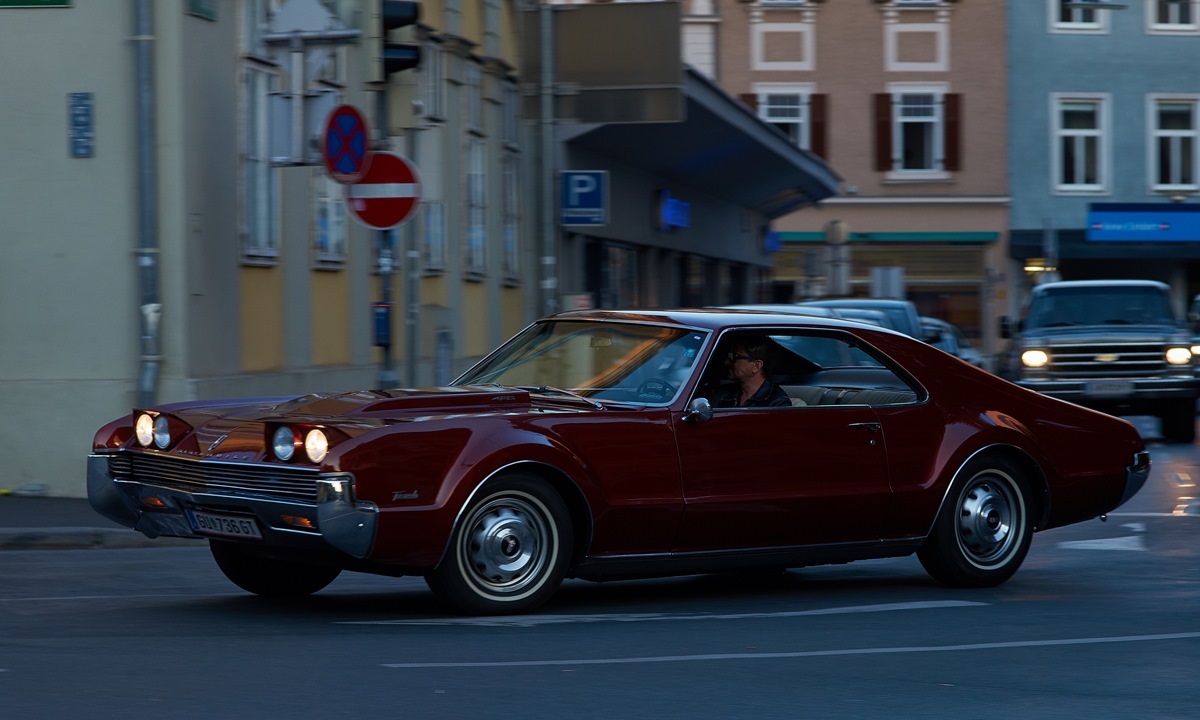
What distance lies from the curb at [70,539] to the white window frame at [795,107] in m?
39.9

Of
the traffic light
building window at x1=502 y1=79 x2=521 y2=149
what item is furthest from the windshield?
building window at x1=502 y1=79 x2=521 y2=149

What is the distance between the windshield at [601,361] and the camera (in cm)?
852

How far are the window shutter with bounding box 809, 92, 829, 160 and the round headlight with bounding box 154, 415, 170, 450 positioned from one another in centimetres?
4382

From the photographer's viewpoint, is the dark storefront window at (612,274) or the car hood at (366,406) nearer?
the car hood at (366,406)

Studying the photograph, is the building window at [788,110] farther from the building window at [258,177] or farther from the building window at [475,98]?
the building window at [258,177]

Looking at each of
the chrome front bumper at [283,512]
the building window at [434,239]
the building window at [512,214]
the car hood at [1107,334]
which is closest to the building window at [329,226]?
the building window at [434,239]

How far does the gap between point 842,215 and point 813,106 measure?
310cm

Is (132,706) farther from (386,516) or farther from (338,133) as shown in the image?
(338,133)

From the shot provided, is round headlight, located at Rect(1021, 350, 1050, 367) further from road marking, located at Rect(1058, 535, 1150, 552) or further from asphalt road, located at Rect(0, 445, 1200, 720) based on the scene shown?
asphalt road, located at Rect(0, 445, 1200, 720)

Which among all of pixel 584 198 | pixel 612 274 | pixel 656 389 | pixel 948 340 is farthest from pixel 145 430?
pixel 612 274

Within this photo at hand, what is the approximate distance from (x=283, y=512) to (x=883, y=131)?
44.8 m

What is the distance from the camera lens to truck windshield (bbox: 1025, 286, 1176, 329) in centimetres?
2270

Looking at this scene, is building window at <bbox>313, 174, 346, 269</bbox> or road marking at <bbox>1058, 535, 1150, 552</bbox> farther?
building window at <bbox>313, 174, 346, 269</bbox>

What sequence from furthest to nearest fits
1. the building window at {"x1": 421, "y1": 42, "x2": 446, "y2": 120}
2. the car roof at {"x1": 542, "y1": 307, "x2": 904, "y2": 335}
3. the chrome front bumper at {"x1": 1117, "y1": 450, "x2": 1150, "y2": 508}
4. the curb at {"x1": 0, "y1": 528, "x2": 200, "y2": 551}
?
the building window at {"x1": 421, "y1": 42, "x2": 446, "y2": 120} < the curb at {"x1": 0, "y1": 528, "x2": 200, "y2": 551} < the chrome front bumper at {"x1": 1117, "y1": 450, "x2": 1150, "y2": 508} < the car roof at {"x1": 542, "y1": 307, "x2": 904, "y2": 335}
